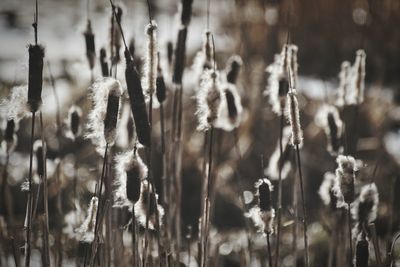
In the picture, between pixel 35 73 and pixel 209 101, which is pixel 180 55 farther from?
pixel 35 73

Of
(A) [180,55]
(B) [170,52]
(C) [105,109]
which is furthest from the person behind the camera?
(B) [170,52]

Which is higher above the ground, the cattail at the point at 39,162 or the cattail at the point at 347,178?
the cattail at the point at 39,162

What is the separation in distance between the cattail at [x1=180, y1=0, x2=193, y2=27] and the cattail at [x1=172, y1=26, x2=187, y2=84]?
2 cm

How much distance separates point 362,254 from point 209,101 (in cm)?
59

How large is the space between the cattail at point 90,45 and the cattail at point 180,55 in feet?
0.96

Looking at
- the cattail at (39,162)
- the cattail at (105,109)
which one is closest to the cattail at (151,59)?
the cattail at (105,109)

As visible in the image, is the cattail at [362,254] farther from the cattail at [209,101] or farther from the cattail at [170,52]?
the cattail at [170,52]

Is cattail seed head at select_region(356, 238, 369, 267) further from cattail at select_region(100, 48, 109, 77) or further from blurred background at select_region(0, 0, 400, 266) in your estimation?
cattail at select_region(100, 48, 109, 77)

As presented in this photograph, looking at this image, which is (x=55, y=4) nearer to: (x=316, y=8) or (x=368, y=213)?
(x=316, y=8)

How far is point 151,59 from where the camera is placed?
1.36 meters

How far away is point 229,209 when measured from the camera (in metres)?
3.88

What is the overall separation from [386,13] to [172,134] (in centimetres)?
620

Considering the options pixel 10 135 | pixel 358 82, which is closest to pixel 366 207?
pixel 358 82

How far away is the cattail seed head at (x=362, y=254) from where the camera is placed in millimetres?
1314
